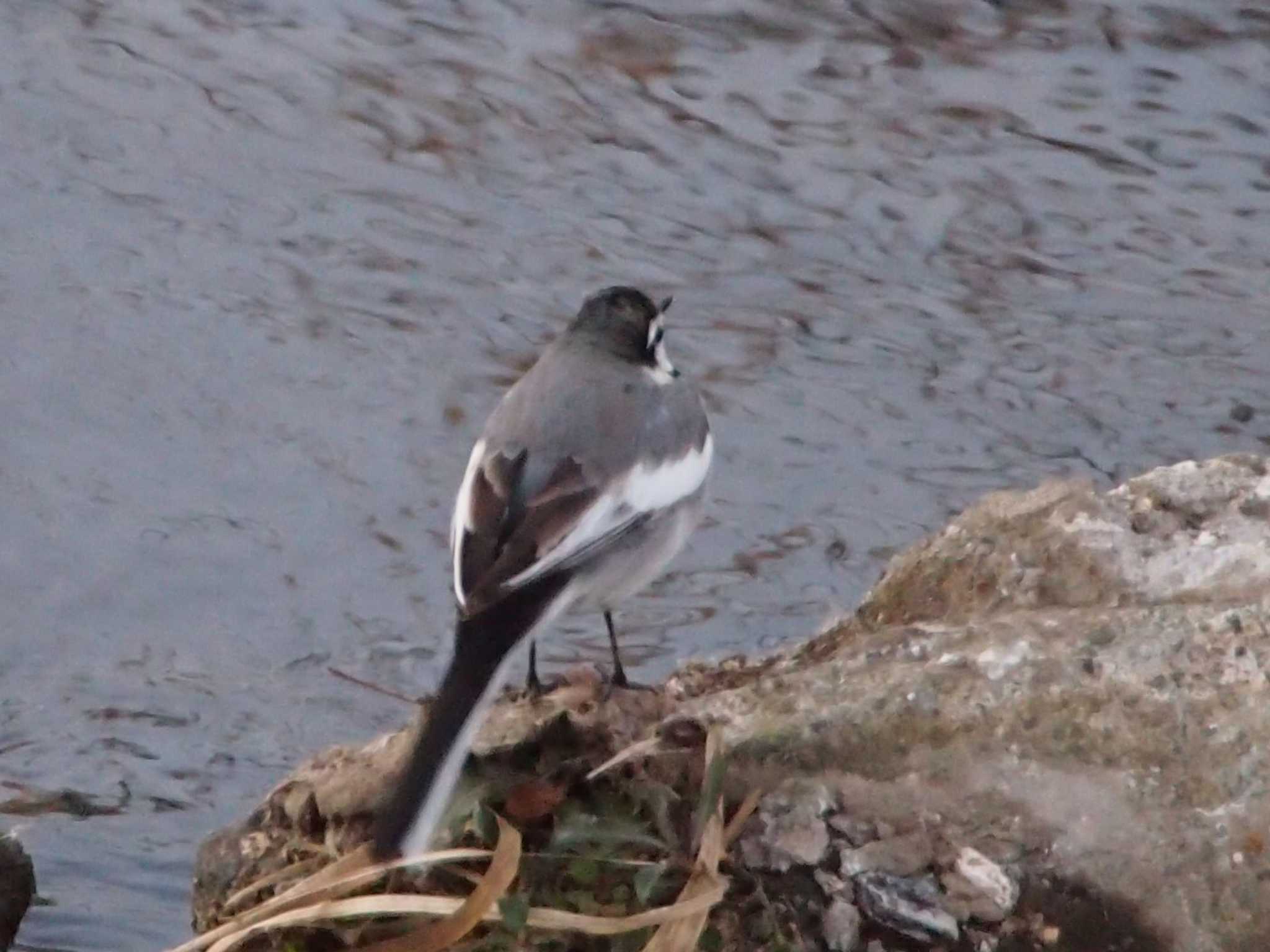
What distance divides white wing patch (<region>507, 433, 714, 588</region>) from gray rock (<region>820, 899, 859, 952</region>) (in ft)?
2.91

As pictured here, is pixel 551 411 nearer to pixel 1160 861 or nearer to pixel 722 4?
pixel 1160 861

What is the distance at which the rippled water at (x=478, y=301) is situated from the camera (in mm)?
7949

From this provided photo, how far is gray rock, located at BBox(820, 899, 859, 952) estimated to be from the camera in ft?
14.1

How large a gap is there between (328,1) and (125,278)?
225 cm

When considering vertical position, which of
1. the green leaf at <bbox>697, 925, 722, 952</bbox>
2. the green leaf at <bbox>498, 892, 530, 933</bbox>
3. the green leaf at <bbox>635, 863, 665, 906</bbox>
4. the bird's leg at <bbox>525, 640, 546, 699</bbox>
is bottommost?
the bird's leg at <bbox>525, 640, 546, 699</bbox>

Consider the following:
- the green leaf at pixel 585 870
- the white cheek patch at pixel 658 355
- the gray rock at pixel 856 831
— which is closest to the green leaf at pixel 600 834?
the green leaf at pixel 585 870

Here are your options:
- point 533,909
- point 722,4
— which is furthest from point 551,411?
point 722,4

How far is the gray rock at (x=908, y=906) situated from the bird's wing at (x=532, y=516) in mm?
900

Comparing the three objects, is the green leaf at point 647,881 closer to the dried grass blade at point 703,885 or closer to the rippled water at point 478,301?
the dried grass blade at point 703,885

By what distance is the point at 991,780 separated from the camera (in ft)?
14.3

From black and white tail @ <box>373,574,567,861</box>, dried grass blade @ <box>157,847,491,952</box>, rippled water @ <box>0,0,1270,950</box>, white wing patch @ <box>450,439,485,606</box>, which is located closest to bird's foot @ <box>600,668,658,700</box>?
black and white tail @ <box>373,574,567,861</box>

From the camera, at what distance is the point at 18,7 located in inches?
449

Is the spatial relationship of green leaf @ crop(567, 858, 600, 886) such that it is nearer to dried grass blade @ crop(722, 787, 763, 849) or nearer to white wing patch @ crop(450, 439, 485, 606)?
dried grass blade @ crop(722, 787, 763, 849)

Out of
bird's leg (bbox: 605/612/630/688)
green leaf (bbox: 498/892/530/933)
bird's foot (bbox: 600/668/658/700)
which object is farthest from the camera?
bird's leg (bbox: 605/612/630/688)
